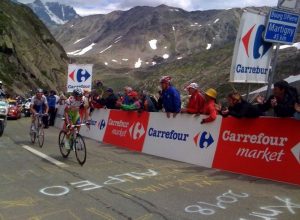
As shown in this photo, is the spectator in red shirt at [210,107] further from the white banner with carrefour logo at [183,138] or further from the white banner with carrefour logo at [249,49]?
the white banner with carrefour logo at [249,49]

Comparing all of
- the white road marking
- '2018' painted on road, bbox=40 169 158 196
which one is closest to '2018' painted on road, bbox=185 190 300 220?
'2018' painted on road, bbox=40 169 158 196

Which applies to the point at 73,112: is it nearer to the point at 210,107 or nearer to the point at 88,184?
the point at 210,107

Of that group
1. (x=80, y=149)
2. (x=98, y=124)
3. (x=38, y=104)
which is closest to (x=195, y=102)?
(x=80, y=149)

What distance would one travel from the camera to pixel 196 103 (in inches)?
489

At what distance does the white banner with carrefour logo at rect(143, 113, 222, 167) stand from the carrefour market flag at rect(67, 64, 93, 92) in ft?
29.4

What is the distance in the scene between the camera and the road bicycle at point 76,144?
38.4ft

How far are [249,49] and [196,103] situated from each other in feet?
8.06

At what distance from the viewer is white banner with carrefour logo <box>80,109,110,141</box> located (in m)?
17.4

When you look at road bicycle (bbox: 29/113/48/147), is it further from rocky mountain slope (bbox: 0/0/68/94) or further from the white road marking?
rocky mountain slope (bbox: 0/0/68/94)

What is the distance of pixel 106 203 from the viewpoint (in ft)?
25.2

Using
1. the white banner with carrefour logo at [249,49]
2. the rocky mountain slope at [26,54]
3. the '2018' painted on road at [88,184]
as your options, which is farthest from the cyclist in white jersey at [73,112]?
the rocky mountain slope at [26,54]

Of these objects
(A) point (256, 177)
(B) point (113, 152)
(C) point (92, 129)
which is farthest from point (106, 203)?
(C) point (92, 129)

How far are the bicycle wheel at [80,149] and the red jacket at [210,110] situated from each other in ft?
9.54

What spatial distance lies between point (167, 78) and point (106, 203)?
643cm
